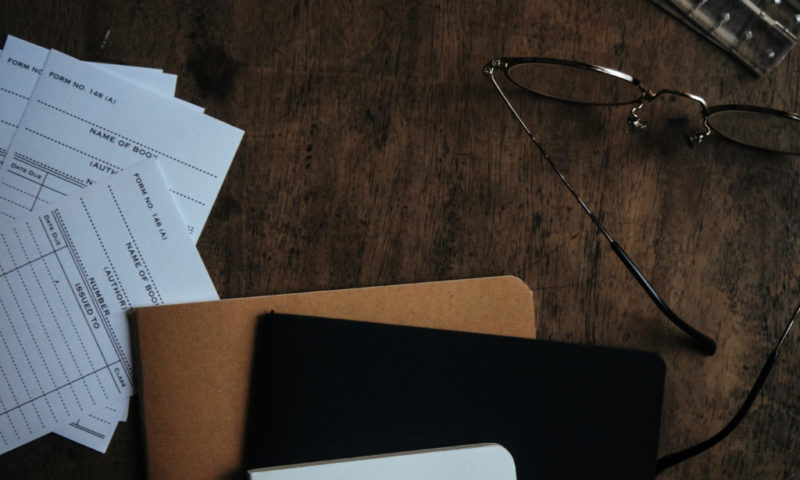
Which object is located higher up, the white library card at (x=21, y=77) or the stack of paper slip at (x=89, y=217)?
the white library card at (x=21, y=77)

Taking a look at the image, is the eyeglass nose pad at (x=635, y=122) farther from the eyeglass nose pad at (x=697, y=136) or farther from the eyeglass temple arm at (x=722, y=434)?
the eyeglass temple arm at (x=722, y=434)

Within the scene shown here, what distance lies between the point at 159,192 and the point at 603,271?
47cm

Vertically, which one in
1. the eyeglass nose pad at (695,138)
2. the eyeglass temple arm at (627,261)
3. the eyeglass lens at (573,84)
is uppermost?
the eyeglass lens at (573,84)

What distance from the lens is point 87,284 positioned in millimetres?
666

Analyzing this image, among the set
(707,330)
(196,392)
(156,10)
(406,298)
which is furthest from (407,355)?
(156,10)

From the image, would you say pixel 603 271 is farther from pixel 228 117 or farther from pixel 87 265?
pixel 87 265

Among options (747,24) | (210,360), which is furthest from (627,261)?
(210,360)

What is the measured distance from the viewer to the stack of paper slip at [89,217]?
2.17 feet

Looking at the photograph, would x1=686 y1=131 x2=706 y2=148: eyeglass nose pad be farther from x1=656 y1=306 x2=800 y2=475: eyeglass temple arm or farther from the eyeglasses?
x1=656 y1=306 x2=800 y2=475: eyeglass temple arm

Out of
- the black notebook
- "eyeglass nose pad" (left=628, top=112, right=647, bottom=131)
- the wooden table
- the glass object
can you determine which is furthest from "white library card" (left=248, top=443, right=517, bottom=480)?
the glass object

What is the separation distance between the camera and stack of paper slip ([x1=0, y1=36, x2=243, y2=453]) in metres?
0.66

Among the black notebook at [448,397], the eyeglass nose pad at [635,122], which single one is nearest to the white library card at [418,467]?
the black notebook at [448,397]

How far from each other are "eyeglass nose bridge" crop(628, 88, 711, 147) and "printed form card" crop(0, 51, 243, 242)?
16.1 inches

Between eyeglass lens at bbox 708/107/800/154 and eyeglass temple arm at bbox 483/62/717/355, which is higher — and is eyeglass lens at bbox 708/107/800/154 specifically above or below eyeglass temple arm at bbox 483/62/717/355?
above
